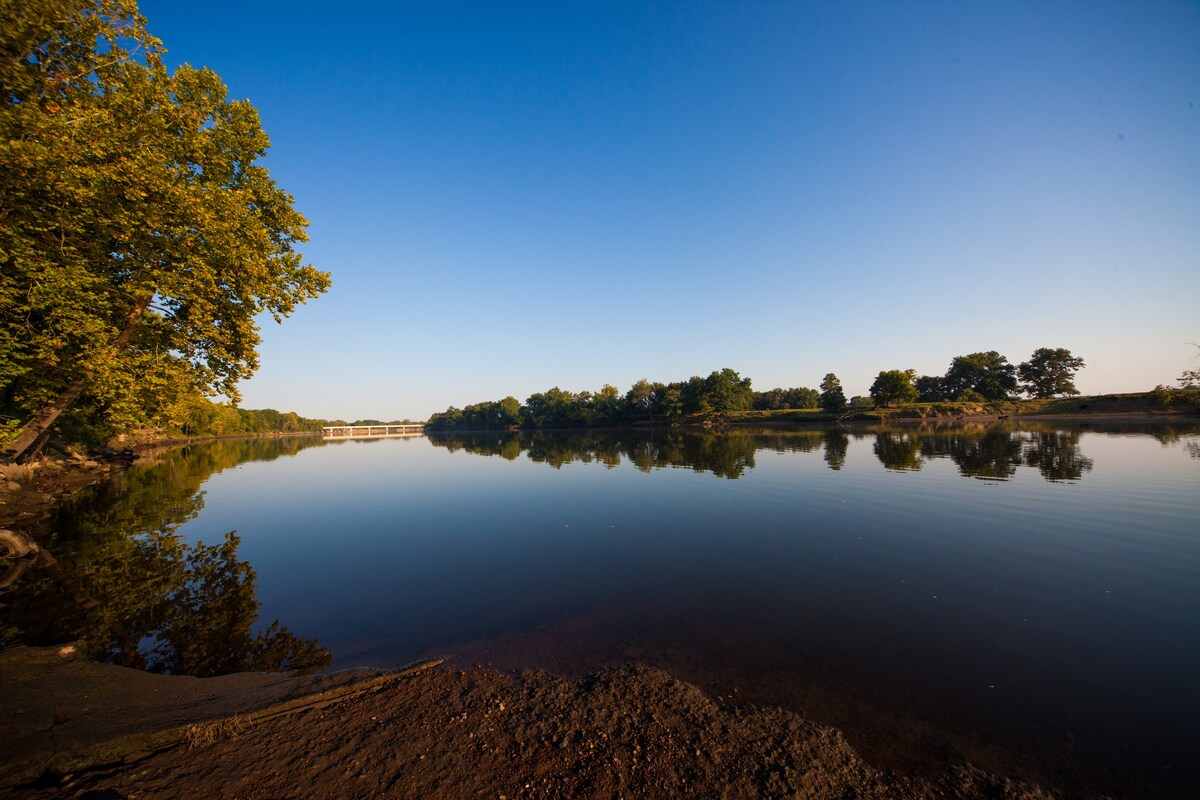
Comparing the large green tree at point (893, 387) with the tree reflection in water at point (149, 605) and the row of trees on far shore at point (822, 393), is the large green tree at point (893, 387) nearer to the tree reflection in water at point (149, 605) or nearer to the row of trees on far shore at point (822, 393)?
the row of trees on far shore at point (822, 393)

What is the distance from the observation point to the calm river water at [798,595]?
19.1ft

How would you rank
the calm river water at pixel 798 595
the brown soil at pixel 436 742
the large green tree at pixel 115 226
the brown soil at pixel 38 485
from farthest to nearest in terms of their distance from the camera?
the brown soil at pixel 38 485, the large green tree at pixel 115 226, the calm river water at pixel 798 595, the brown soil at pixel 436 742

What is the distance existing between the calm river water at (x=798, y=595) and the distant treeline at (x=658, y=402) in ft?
335

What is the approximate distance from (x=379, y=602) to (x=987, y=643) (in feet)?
42.5

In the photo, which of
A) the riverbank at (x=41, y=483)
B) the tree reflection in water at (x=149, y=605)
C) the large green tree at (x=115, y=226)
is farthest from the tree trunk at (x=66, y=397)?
the riverbank at (x=41, y=483)

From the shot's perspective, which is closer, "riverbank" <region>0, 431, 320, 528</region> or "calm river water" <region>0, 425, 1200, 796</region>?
"calm river water" <region>0, 425, 1200, 796</region>

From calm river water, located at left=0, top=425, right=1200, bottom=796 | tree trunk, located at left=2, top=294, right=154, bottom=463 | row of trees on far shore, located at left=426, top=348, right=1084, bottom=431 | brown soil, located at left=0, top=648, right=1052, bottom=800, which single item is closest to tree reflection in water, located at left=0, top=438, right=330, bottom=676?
calm river water, located at left=0, top=425, right=1200, bottom=796

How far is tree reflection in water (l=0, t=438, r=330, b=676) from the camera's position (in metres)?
7.93

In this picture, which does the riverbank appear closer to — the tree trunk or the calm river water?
the calm river water

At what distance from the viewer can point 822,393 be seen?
4847 inches

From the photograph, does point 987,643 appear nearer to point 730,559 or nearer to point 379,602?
point 730,559

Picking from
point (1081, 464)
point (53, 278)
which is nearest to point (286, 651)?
point (53, 278)

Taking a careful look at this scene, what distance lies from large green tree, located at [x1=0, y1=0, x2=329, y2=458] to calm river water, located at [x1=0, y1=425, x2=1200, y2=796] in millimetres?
7179

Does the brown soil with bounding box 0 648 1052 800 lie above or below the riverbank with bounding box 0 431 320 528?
below
